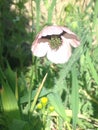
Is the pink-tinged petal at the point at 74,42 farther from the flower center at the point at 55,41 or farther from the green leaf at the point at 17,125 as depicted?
the green leaf at the point at 17,125

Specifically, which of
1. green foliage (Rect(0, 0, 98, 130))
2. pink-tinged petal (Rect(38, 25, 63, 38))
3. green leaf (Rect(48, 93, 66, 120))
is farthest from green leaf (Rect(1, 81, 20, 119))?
pink-tinged petal (Rect(38, 25, 63, 38))

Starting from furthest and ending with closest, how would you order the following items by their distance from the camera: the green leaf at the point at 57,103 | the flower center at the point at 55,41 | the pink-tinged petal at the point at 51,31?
1. the green leaf at the point at 57,103
2. the flower center at the point at 55,41
3. the pink-tinged petal at the point at 51,31

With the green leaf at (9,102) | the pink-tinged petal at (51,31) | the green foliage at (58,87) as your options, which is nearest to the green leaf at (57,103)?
the green foliage at (58,87)

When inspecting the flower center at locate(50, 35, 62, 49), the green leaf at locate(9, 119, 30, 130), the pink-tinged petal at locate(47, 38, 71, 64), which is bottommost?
the green leaf at locate(9, 119, 30, 130)

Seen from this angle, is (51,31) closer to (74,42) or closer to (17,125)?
(74,42)

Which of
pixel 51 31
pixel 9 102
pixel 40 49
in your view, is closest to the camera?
pixel 51 31

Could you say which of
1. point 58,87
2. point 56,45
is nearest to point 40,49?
point 56,45

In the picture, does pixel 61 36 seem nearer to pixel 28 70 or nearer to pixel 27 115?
pixel 27 115

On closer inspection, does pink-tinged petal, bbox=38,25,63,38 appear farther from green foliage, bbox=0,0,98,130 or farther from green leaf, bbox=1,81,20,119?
green leaf, bbox=1,81,20,119
